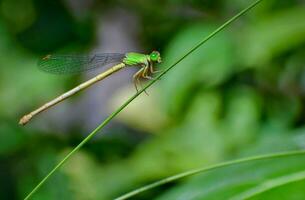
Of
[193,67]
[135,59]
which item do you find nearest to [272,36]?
[193,67]

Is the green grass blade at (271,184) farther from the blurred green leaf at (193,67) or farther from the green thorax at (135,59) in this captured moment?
the blurred green leaf at (193,67)

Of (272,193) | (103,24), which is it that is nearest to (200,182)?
(272,193)

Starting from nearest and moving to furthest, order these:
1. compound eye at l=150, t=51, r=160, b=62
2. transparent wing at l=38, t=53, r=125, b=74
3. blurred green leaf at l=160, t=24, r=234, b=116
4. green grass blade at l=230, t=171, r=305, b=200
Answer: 1. green grass blade at l=230, t=171, r=305, b=200
2. compound eye at l=150, t=51, r=160, b=62
3. transparent wing at l=38, t=53, r=125, b=74
4. blurred green leaf at l=160, t=24, r=234, b=116

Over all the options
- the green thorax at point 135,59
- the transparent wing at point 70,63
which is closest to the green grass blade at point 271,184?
the green thorax at point 135,59

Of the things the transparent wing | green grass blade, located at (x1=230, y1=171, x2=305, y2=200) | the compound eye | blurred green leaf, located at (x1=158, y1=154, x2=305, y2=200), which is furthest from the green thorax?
green grass blade, located at (x1=230, y1=171, x2=305, y2=200)

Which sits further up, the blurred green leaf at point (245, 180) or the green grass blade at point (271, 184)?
the blurred green leaf at point (245, 180)

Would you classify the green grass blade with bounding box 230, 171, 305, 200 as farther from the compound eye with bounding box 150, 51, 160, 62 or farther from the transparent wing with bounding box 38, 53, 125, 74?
the transparent wing with bounding box 38, 53, 125, 74

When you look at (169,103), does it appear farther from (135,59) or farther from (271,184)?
(271,184)
